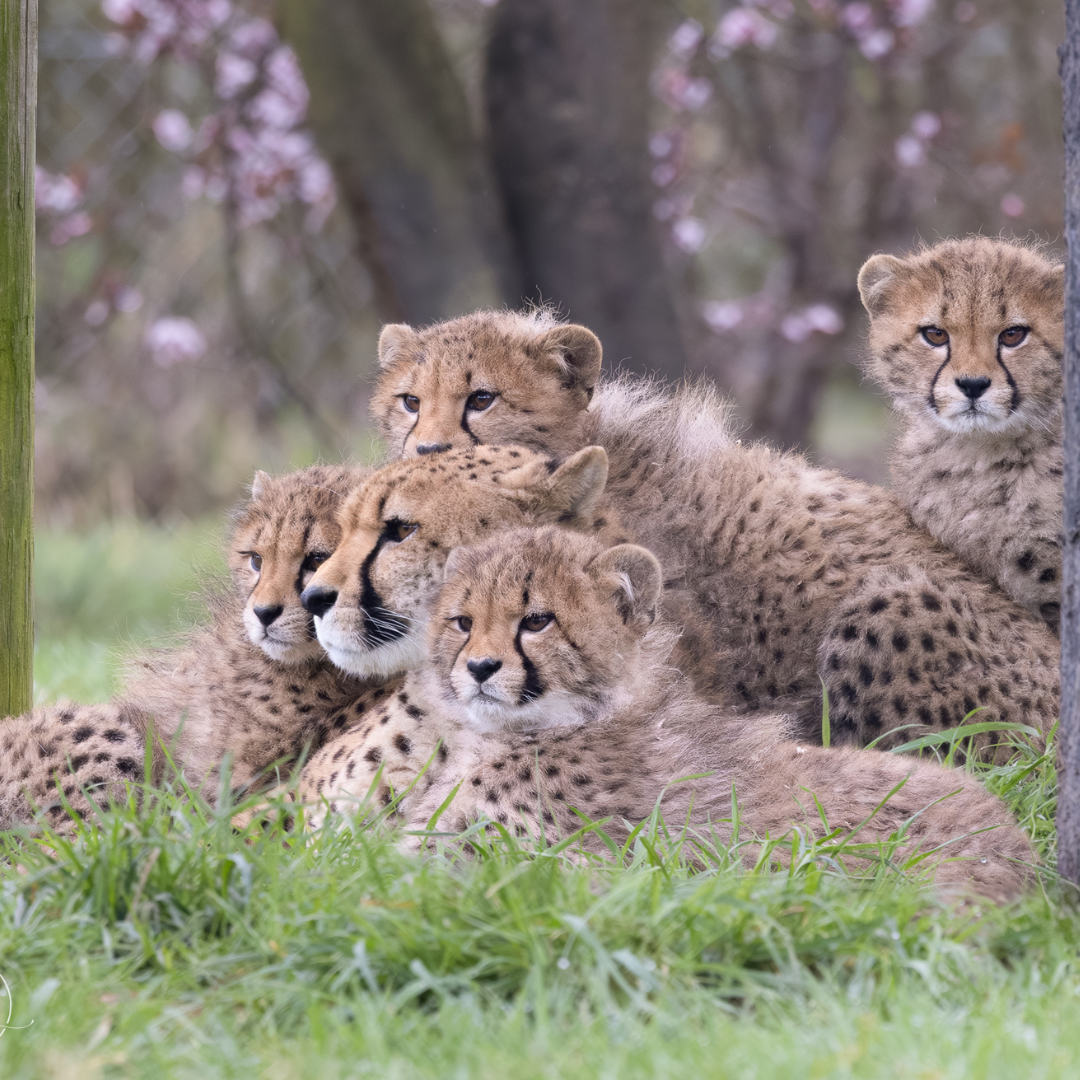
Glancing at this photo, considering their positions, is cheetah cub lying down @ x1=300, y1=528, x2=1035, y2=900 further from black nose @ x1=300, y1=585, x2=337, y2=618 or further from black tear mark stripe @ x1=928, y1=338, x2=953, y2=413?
black tear mark stripe @ x1=928, y1=338, x2=953, y2=413

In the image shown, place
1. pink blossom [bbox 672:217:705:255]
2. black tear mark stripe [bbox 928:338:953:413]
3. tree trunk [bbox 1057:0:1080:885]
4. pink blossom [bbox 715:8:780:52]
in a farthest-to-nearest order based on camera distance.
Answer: pink blossom [bbox 672:217:705:255]
pink blossom [bbox 715:8:780:52]
black tear mark stripe [bbox 928:338:953:413]
tree trunk [bbox 1057:0:1080:885]

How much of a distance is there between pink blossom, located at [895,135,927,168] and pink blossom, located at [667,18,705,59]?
149 centimetres

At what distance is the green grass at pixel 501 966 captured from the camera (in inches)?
76.4

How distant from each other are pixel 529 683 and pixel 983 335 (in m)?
1.65

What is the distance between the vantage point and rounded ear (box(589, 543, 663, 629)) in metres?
2.95

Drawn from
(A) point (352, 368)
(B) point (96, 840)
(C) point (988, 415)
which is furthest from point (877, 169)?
(B) point (96, 840)

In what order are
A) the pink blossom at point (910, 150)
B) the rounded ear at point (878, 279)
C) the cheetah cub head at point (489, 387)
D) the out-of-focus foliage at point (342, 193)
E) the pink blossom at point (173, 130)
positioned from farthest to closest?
the pink blossom at point (173, 130) < the pink blossom at point (910, 150) < the out-of-focus foliage at point (342, 193) < the rounded ear at point (878, 279) < the cheetah cub head at point (489, 387)

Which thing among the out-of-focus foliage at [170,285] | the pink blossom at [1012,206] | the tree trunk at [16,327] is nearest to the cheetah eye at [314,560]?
the tree trunk at [16,327]

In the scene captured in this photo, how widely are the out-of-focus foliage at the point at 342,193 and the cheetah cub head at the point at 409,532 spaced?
3.59 metres

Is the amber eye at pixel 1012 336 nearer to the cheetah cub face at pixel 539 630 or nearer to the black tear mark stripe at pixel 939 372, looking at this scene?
the black tear mark stripe at pixel 939 372

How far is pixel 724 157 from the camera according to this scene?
31.8 ft

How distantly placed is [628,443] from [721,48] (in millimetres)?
5527

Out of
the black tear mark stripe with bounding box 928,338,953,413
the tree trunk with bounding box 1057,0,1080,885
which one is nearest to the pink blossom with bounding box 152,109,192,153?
the black tear mark stripe with bounding box 928,338,953,413

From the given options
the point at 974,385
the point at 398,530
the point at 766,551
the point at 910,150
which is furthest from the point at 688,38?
the point at 398,530
